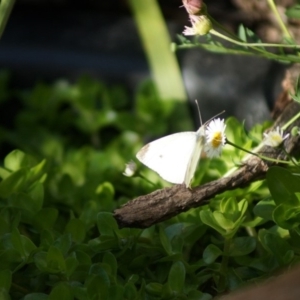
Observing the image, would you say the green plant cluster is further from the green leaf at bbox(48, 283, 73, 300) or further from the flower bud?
the flower bud

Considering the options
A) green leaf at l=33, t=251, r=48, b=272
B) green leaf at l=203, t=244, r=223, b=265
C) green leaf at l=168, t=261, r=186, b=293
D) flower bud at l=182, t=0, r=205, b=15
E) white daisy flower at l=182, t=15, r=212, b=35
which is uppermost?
flower bud at l=182, t=0, r=205, b=15

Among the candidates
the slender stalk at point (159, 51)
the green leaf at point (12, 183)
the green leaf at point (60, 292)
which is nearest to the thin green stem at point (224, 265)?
the green leaf at point (60, 292)

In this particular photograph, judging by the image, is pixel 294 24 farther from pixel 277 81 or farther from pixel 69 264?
pixel 69 264

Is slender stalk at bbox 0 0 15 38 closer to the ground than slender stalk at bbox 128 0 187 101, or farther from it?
farther from it

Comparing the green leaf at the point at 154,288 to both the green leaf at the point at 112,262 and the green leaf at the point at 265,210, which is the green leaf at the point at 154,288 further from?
the green leaf at the point at 265,210

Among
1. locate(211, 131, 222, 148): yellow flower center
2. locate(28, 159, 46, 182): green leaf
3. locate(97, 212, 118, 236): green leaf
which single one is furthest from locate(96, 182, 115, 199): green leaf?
locate(211, 131, 222, 148): yellow flower center

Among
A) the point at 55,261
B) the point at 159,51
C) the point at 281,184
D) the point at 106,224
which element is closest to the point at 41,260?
the point at 55,261

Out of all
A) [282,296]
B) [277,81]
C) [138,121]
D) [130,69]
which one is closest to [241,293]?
[282,296]
